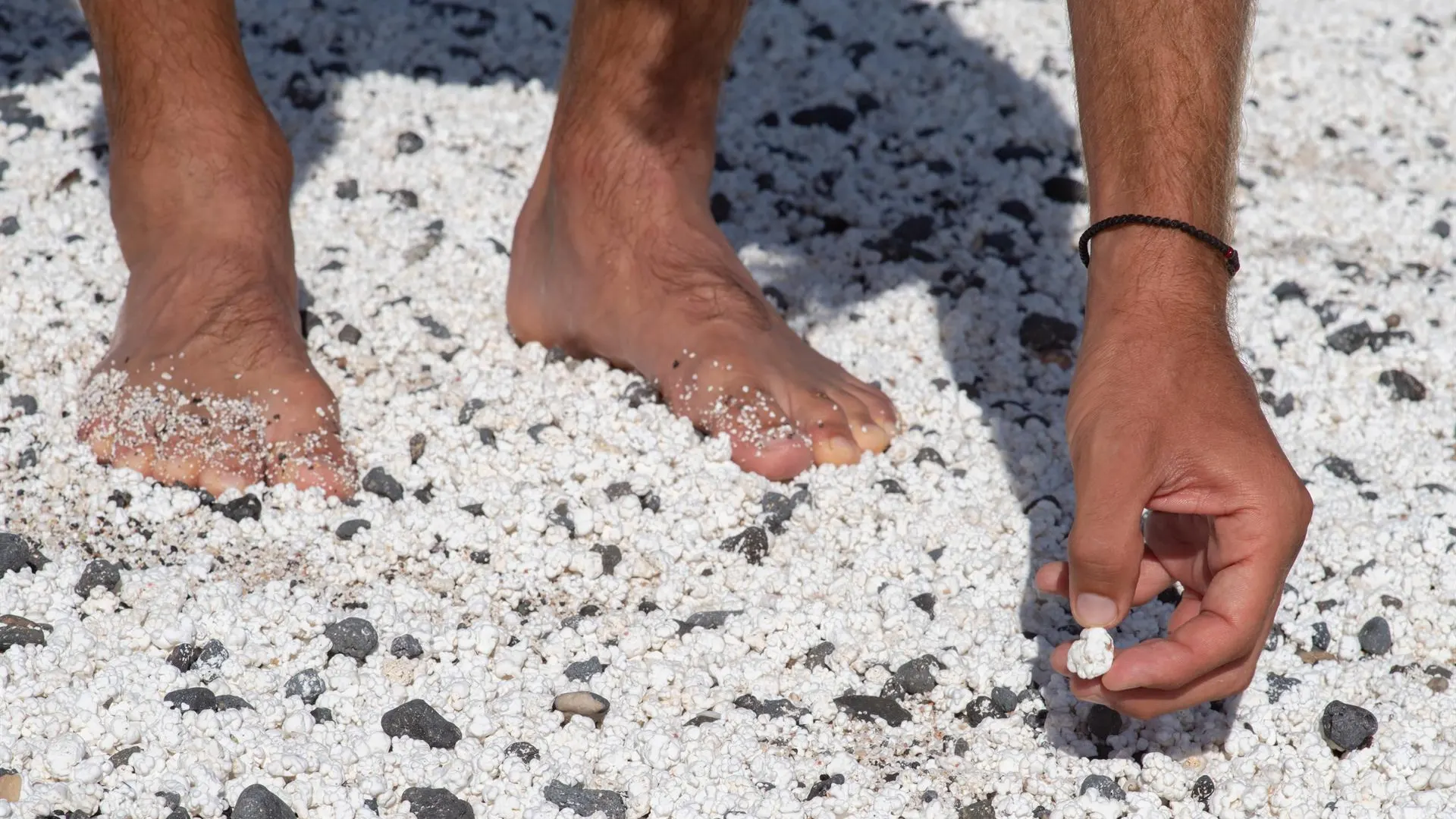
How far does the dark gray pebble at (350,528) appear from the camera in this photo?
1.83m

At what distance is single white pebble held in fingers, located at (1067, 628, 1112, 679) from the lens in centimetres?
138

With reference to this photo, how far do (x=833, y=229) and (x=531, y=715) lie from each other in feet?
4.33

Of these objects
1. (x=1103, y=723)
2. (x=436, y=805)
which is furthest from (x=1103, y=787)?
(x=436, y=805)

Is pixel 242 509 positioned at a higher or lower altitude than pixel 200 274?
lower

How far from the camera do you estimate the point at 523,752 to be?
1.50 metres

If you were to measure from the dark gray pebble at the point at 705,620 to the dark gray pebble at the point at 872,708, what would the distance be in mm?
183

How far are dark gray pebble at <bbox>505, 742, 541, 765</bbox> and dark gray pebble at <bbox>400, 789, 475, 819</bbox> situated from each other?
0.07 meters

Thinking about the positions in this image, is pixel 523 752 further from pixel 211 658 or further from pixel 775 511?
pixel 775 511

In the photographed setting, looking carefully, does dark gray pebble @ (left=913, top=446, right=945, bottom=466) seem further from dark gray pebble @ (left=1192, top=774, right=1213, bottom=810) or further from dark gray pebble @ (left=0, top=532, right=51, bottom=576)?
dark gray pebble @ (left=0, top=532, right=51, bottom=576)

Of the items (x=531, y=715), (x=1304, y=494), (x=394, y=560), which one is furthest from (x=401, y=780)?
(x=1304, y=494)

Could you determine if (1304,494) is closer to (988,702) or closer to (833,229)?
(988,702)

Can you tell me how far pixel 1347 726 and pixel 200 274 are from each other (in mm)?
1599

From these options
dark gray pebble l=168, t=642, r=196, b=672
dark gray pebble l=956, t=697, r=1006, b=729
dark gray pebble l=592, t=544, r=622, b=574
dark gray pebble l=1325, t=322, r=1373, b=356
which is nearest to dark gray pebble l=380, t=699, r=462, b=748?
dark gray pebble l=168, t=642, r=196, b=672

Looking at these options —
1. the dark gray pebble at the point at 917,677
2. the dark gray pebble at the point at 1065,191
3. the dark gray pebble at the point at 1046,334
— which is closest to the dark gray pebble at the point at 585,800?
the dark gray pebble at the point at 917,677
